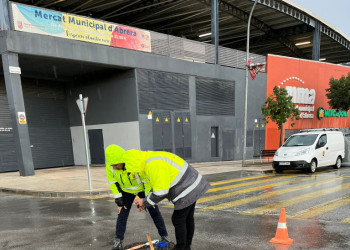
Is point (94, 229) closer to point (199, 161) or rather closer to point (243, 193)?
point (243, 193)

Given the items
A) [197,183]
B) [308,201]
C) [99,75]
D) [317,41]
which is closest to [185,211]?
[197,183]

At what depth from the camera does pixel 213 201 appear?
296 inches

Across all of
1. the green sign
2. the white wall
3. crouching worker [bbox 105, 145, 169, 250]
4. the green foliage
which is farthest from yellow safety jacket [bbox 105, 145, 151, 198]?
the green sign

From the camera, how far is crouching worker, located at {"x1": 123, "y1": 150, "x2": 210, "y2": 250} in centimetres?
338

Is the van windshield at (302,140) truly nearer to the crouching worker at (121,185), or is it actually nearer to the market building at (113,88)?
the market building at (113,88)

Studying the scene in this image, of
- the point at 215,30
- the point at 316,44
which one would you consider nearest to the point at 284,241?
the point at 215,30

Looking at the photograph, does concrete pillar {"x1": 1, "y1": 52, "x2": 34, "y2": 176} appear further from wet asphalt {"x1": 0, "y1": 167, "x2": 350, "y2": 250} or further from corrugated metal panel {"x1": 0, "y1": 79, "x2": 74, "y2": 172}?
corrugated metal panel {"x1": 0, "y1": 79, "x2": 74, "y2": 172}

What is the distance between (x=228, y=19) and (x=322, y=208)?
22.4 meters

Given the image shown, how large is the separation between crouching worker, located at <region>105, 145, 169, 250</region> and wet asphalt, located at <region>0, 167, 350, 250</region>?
1.83ft

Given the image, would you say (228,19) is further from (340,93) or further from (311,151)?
(311,151)

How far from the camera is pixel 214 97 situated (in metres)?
19.0

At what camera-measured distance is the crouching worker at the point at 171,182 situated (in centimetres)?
338

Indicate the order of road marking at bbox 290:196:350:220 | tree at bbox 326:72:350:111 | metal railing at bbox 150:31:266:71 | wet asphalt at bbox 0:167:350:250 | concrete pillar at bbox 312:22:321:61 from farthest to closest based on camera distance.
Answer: concrete pillar at bbox 312:22:321:61 < tree at bbox 326:72:350:111 < metal railing at bbox 150:31:266:71 < road marking at bbox 290:196:350:220 < wet asphalt at bbox 0:167:350:250

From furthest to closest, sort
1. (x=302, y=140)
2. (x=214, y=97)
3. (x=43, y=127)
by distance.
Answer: (x=214, y=97) → (x=43, y=127) → (x=302, y=140)
